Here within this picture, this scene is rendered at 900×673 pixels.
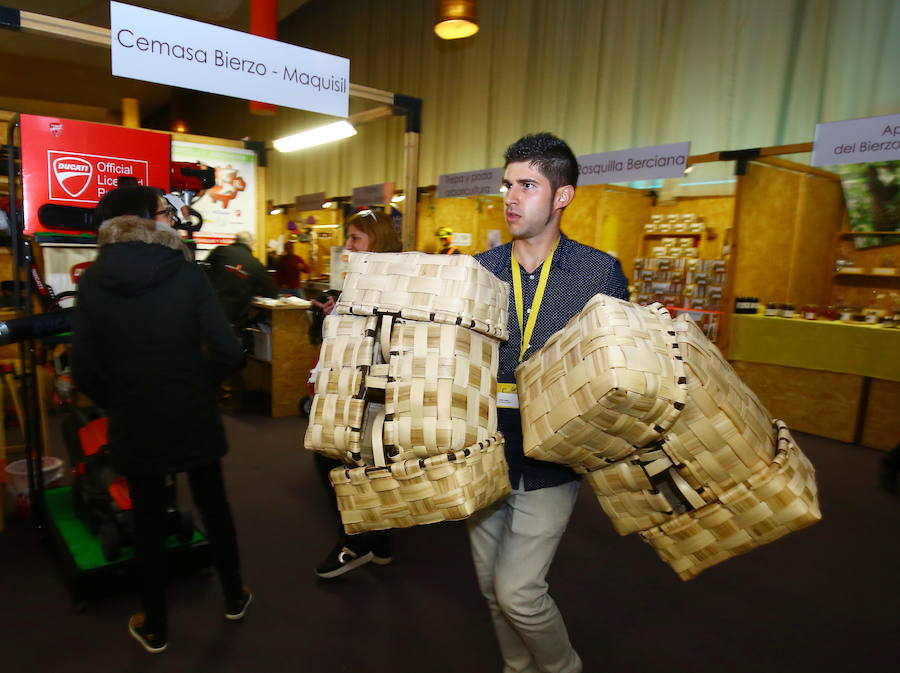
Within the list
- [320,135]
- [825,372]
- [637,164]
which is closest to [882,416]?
[825,372]

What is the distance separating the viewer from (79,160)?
348 cm

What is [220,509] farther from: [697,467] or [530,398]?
[697,467]

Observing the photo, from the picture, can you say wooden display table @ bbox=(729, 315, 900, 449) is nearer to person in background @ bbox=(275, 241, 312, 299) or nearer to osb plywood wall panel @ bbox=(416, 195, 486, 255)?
osb plywood wall panel @ bbox=(416, 195, 486, 255)

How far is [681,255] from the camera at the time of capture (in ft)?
21.4

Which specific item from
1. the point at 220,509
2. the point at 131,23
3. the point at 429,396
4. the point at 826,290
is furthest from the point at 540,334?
the point at 826,290

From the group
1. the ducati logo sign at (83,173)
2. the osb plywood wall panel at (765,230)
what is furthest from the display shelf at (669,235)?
the ducati logo sign at (83,173)

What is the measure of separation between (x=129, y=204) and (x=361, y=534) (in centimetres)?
160

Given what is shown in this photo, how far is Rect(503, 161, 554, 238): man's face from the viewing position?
1.55m

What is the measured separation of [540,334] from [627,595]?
151cm

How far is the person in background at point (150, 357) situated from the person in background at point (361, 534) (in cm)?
49

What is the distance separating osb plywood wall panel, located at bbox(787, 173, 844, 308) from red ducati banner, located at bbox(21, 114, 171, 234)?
17.5 ft

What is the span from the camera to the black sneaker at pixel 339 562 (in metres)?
2.49

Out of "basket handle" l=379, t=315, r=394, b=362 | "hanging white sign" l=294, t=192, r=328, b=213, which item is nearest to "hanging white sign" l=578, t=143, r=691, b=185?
"basket handle" l=379, t=315, r=394, b=362

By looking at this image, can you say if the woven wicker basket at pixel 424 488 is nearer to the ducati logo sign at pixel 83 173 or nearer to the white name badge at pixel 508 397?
the white name badge at pixel 508 397
